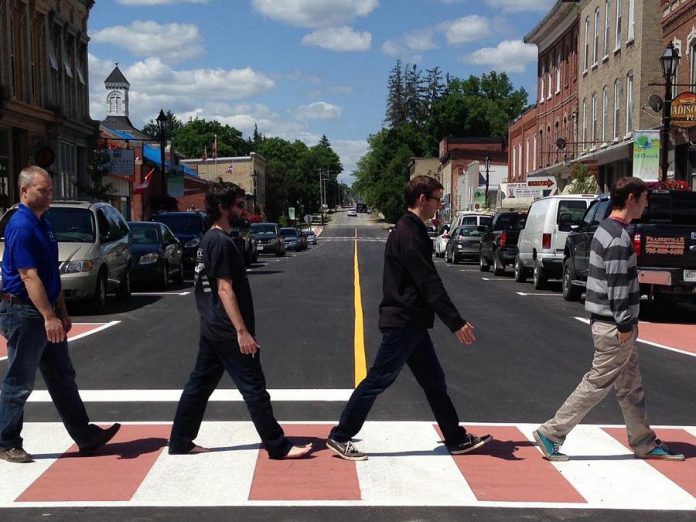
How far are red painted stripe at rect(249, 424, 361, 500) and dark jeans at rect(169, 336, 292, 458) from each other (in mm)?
157

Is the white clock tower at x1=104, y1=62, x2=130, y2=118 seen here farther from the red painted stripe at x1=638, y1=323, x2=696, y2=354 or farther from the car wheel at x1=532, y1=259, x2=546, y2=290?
the red painted stripe at x1=638, y1=323, x2=696, y2=354

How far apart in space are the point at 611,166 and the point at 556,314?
85.0 ft

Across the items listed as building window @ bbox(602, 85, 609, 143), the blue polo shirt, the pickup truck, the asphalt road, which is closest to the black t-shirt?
the blue polo shirt

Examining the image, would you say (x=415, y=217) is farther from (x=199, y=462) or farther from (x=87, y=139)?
(x=87, y=139)

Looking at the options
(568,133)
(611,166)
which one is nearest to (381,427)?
(611,166)

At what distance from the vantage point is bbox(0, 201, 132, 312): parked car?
15.2 meters

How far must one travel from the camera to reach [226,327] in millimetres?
6016

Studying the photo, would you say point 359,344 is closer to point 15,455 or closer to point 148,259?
point 15,455

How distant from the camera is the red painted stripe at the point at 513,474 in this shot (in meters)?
5.54

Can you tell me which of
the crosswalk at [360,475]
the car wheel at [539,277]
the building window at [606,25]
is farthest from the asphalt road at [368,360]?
the building window at [606,25]

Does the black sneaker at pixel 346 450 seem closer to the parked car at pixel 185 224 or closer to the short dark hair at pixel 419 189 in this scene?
the short dark hair at pixel 419 189

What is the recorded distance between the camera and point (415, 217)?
20.0 ft

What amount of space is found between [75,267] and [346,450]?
1003 centimetres

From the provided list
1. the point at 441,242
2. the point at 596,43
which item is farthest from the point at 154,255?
the point at 596,43
